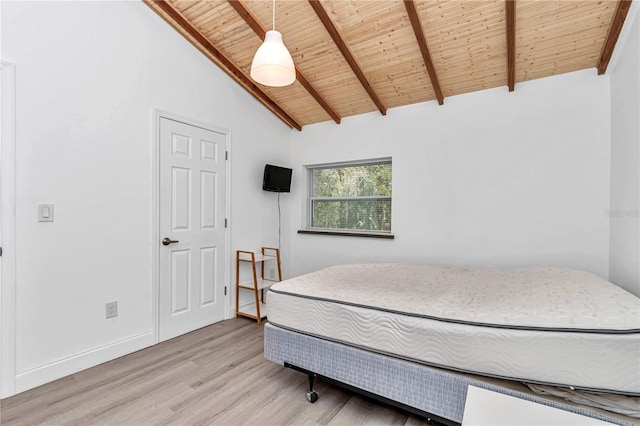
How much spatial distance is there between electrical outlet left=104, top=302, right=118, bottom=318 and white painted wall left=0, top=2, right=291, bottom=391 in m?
0.05

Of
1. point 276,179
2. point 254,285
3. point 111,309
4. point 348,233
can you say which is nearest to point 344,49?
point 276,179

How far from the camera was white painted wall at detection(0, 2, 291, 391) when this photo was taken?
2.05 metres

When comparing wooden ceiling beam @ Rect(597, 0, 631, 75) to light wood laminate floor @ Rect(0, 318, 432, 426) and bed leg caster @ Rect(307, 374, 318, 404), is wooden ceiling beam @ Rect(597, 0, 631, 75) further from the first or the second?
bed leg caster @ Rect(307, 374, 318, 404)

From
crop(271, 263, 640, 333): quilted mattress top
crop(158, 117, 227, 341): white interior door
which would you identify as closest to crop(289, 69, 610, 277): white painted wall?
crop(271, 263, 640, 333): quilted mattress top

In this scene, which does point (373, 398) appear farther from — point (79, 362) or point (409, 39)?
point (409, 39)

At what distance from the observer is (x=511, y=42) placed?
7.86 ft

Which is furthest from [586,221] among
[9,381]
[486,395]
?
[9,381]

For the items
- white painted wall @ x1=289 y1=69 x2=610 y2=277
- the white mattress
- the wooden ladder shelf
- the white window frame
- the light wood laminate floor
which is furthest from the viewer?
the white window frame

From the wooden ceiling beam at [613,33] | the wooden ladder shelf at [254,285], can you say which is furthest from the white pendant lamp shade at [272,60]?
the wooden ceiling beam at [613,33]

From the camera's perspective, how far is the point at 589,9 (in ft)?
7.20

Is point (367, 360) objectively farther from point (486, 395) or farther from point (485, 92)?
point (485, 92)

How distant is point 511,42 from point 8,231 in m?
3.89

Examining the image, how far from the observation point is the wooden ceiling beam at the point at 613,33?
2.07 meters

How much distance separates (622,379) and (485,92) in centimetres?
271
